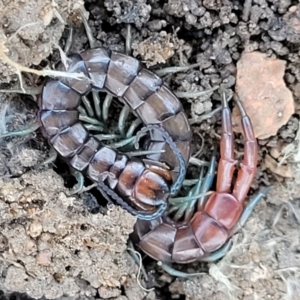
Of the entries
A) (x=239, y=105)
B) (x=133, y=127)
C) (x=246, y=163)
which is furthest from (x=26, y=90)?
(x=246, y=163)

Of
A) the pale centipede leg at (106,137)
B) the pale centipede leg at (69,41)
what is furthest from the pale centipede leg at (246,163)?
the pale centipede leg at (69,41)

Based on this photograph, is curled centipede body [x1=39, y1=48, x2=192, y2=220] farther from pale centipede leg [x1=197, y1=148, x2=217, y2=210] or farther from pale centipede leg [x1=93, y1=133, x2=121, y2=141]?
pale centipede leg [x1=197, y1=148, x2=217, y2=210]

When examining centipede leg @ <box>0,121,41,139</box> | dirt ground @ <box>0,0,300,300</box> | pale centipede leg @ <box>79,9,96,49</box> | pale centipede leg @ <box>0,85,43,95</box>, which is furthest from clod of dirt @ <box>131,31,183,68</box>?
centipede leg @ <box>0,121,41,139</box>

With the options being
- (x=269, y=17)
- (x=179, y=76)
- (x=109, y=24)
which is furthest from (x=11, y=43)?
(x=269, y=17)

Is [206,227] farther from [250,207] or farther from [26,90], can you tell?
[26,90]

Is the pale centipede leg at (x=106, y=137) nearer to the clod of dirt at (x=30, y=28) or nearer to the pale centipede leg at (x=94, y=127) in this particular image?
the pale centipede leg at (x=94, y=127)
